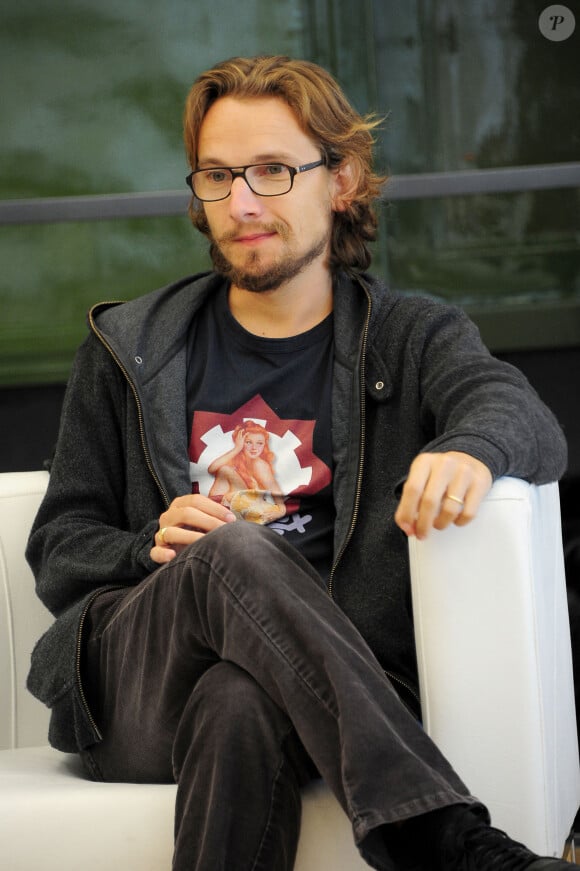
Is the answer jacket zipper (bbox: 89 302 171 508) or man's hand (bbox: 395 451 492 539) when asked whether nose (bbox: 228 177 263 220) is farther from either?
man's hand (bbox: 395 451 492 539)

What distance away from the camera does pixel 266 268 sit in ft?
6.59

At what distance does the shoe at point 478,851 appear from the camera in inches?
53.7

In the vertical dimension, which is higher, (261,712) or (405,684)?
(261,712)

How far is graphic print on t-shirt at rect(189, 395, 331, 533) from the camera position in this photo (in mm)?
1931

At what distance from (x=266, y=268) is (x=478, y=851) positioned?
97 centimetres

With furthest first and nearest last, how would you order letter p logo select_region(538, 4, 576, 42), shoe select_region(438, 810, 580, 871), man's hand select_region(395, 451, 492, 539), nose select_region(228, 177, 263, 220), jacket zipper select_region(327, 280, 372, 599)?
letter p logo select_region(538, 4, 576, 42) < nose select_region(228, 177, 263, 220) < jacket zipper select_region(327, 280, 372, 599) < man's hand select_region(395, 451, 492, 539) < shoe select_region(438, 810, 580, 871)

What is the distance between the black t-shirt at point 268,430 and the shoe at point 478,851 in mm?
568

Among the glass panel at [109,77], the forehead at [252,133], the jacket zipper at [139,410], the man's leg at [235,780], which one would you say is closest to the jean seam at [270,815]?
the man's leg at [235,780]

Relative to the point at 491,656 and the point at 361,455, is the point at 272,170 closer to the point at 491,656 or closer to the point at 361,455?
the point at 361,455

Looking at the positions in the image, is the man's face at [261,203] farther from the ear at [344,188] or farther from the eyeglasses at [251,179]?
the ear at [344,188]

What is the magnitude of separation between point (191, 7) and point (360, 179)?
1.83m

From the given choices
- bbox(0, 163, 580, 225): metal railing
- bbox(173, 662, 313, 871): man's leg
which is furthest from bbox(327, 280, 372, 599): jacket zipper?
bbox(0, 163, 580, 225): metal railing

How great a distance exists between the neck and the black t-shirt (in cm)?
2

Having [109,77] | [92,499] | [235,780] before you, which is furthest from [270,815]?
[109,77]
